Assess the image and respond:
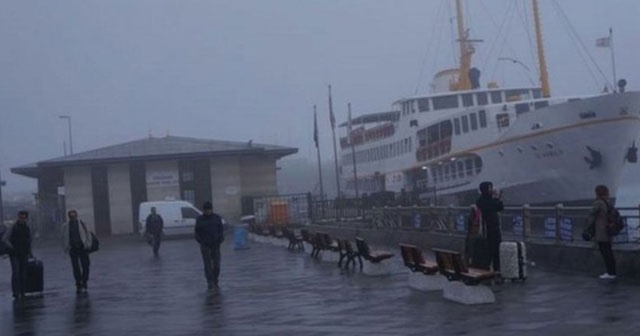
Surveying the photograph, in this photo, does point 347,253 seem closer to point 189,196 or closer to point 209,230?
point 209,230

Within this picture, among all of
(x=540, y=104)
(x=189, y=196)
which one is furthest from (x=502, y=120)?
(x=189, y=196)

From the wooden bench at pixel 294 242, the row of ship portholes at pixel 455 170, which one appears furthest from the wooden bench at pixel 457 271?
the row of ship portholes at pixel 455 170

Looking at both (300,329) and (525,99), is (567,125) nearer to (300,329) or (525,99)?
(525,99)

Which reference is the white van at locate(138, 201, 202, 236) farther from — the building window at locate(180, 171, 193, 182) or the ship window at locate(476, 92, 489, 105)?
the ship window at locate(476, 92, 489, 105)

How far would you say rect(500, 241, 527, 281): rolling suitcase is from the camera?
56.1 ft

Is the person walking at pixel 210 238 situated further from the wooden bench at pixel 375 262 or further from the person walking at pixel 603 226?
the person walking at pixel 603 226

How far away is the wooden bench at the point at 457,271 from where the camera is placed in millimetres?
14328

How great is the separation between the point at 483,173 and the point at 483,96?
844 cm

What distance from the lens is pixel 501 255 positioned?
17281 mm

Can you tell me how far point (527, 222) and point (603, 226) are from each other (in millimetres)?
4929

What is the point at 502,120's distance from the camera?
4697 cm

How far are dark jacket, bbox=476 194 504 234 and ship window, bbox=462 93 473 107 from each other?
37.6m

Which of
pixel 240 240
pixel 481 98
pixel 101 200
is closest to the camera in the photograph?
pixel 240 240

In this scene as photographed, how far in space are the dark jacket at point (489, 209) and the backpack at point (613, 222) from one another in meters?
1.75
